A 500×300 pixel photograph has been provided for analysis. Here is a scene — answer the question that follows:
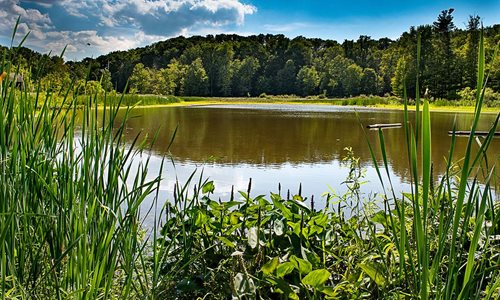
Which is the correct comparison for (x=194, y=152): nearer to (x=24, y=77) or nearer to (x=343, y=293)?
(x=24, y=77)

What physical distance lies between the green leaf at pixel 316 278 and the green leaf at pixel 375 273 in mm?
87

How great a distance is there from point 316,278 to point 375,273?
140 mm

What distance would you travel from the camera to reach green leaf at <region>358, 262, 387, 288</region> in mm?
1124

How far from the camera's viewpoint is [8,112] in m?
1.48

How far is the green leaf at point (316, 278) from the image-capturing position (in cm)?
114

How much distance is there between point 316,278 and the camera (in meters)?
1.16

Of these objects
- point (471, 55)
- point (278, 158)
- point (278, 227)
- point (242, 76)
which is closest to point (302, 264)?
point (278, 227)

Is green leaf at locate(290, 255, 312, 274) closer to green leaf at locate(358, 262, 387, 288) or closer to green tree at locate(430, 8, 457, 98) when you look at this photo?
green leaf at locate(358, 262, 387, 288)

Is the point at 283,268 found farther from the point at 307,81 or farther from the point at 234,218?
the point at 307,81

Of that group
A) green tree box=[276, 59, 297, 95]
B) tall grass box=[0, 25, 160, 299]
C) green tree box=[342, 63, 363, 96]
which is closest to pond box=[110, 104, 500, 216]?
tall grass box=[0, 25, 160, 299]

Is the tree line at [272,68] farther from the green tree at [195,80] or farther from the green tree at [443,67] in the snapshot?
the green tree at [443,67]

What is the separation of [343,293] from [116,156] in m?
0.76

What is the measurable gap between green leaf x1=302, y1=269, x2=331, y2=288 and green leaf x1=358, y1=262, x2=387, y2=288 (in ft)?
0.29

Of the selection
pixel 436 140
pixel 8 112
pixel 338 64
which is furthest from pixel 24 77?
pixel 338 64
